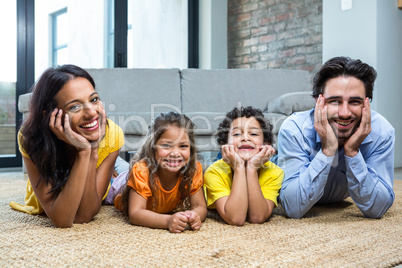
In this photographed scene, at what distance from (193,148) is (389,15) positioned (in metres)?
2.88

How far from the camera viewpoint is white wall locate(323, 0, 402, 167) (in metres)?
3.31

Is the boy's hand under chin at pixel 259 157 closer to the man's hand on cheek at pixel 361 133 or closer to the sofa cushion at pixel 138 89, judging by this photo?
the man's hand on cheek at pixel 361 133

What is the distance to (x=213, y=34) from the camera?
467cm

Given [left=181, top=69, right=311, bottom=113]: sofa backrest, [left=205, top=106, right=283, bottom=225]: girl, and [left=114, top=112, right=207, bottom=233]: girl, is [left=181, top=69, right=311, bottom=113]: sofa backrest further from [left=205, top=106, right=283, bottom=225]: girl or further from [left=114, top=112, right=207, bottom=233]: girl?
[left=114, top=112, right=207, bottom=233]: girl

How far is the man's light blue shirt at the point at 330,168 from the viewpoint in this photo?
1.27m

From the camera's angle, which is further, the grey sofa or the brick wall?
the brick wall

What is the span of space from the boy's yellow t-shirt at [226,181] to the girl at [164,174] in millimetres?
42

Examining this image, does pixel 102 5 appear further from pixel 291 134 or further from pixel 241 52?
pixel 291 134

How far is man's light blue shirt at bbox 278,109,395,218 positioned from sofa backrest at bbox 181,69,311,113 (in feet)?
6.98

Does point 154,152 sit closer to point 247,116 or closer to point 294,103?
point 247,116

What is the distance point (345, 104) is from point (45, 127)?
0.97m

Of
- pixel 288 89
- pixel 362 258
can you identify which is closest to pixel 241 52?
pixel 288 89

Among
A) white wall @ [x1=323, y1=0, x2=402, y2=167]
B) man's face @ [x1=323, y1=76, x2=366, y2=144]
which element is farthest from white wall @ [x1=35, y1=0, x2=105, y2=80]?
man's face @ [x1=323, y1=76, x2=366, y2=144]

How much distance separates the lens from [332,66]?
4.26ft
